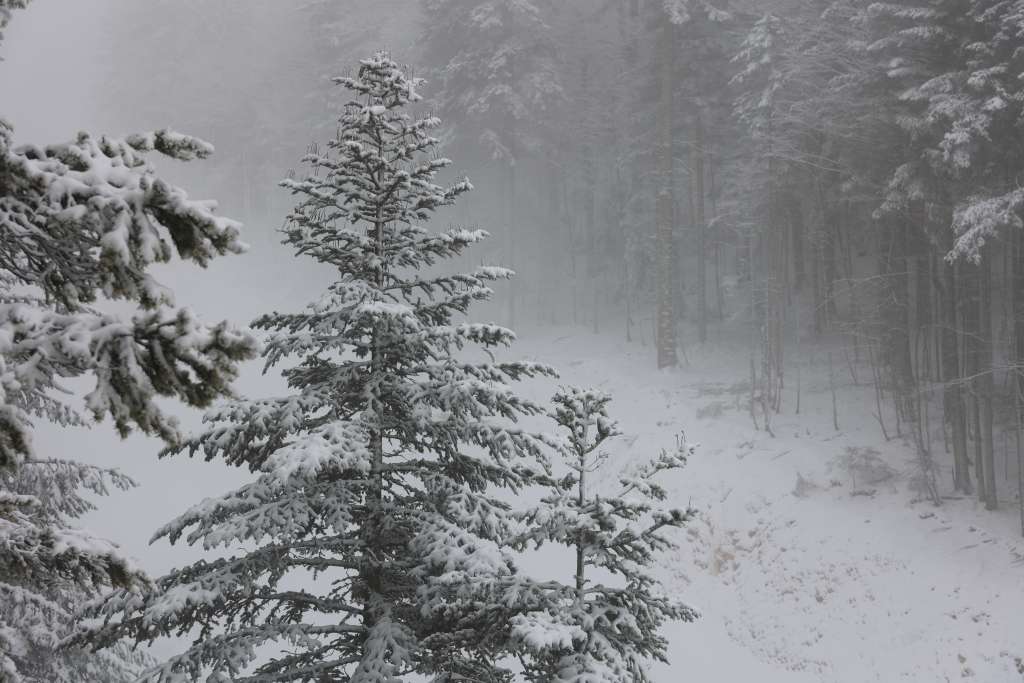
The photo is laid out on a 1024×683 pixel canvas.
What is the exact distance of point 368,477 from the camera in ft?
21.9

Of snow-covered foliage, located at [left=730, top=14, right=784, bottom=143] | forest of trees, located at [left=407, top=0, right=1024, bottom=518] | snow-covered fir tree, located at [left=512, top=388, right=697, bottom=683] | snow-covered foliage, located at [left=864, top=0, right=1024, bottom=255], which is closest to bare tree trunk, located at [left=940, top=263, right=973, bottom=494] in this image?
forest of trees, located at [left=407, top=0, right=1024, bottom=518]

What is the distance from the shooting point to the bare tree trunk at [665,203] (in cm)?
2273

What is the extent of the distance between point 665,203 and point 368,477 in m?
18.9

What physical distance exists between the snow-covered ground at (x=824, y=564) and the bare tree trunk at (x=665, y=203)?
12.2 feet

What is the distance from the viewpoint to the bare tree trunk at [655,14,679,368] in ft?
74.6

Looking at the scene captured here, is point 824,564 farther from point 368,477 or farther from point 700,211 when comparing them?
point 700,211

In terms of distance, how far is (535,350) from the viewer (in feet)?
89.4

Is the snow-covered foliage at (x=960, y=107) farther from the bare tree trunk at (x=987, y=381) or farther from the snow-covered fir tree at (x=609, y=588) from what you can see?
the snow-covered fir tree at (x=609, y=588)

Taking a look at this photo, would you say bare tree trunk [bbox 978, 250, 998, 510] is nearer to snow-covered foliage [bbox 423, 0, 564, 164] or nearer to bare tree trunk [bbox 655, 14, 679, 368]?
bare tree trunk [bbox 655, 14, 679, 368]

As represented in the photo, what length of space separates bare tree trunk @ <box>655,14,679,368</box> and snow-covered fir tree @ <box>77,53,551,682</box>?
1618 cm

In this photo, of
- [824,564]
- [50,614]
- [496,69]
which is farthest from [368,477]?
[496,69]

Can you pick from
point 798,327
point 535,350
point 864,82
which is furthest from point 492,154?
point 864,82

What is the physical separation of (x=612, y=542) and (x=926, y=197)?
12.7 m

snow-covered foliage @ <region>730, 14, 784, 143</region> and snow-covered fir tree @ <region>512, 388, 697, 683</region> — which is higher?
snow-covered foliage @ <region>730, 14, 784, 143</region>
